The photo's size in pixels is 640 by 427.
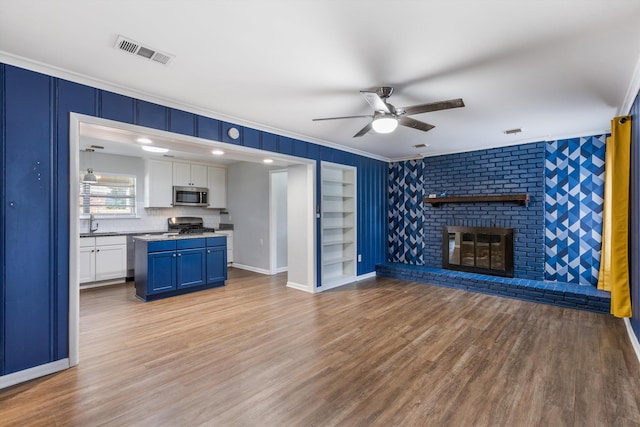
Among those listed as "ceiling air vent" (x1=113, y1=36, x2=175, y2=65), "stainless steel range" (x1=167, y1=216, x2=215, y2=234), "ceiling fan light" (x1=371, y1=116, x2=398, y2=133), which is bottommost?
"stainless steel range" (x1=167, y1=216, x2=215, y2=234)

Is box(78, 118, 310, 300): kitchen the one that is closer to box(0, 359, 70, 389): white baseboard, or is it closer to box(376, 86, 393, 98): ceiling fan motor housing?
box(376, 86, 393, 98): ceiling fan motor housing

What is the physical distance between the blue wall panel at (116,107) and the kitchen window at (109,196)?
370 cm

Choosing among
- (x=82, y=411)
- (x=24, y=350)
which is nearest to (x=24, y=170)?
(x=24, y=350)

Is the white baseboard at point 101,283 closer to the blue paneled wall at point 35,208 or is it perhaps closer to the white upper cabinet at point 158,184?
the white upper cabinet at point 158,184

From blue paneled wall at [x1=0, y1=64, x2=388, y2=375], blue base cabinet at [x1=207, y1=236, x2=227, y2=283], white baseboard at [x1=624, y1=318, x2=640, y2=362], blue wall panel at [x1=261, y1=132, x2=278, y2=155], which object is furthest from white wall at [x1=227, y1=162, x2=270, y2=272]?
white baseboard at [x1=624, y1=318, x2=640, y2=362]

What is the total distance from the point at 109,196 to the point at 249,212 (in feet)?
8.89

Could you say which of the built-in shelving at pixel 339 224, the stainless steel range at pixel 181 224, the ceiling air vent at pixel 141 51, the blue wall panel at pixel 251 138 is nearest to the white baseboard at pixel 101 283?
the stainless steel range at pixel 181 224

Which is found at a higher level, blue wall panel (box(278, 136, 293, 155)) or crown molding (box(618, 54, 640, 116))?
crown molding (box(618, 54, 640, 116))

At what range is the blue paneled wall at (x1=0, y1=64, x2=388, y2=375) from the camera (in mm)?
2348

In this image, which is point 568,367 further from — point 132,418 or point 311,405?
point 132,418

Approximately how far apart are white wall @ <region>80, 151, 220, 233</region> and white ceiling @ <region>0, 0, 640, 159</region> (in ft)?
12.2

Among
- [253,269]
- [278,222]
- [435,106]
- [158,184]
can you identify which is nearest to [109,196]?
[158,184]

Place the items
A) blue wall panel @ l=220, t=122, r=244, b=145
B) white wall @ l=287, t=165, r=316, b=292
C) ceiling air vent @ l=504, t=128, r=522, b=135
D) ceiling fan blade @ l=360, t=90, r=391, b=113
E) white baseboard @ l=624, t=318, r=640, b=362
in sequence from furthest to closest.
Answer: white wall @ l=287, t=165, r=316, b=292 → ceiling air vent @ l=504, t=128, r=522, b=135 → blue wall panel @ l=220, t=122, r=244, b=145 → white baseboard @ l=624, t=318, r=640, b=362 → ceiling fan blade @ l=360, t=90, r=391, b=113

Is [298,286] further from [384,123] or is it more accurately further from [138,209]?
[138,209]
